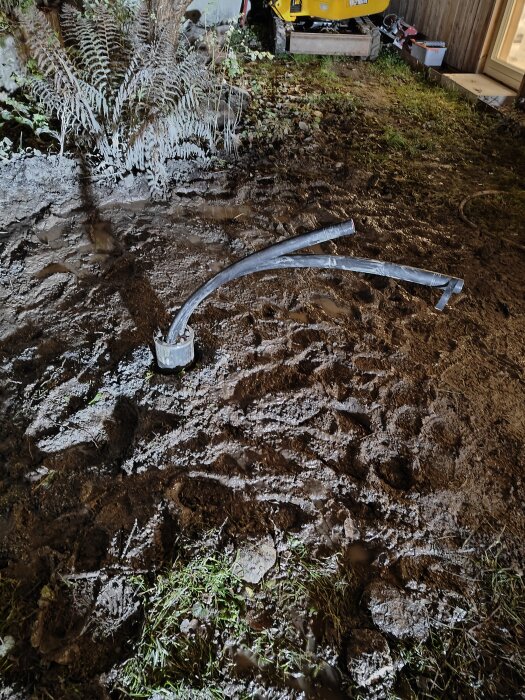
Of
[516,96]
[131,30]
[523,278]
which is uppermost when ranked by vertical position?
[131,30]

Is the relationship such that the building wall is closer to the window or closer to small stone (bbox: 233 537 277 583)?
the window

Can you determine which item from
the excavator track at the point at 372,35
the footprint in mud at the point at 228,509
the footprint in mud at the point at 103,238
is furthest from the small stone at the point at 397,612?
the excavator track at the point at 372,35

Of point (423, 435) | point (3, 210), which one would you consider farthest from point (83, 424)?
point (3, 210)

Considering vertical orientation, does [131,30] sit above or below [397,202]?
above

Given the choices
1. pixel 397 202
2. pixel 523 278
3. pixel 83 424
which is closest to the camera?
pixel 83 424

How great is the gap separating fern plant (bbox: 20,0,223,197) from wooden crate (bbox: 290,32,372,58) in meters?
3.48

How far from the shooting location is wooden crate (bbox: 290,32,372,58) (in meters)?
7.52

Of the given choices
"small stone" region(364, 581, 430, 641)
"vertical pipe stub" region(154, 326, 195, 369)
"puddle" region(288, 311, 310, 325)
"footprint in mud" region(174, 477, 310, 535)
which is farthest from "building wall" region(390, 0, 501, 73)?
"small stone" region(364, 581, 430, 641)

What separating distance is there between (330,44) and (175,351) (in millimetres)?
7193

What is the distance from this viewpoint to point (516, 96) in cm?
632

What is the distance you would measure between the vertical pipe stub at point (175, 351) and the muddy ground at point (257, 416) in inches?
3.3

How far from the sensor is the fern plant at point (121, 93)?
13.5 feet

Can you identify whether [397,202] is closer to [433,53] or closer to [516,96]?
[516,96]

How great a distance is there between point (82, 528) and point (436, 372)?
2091 millimetres
